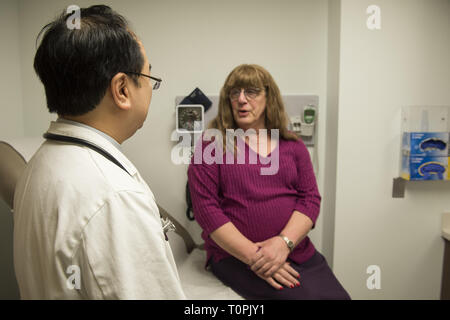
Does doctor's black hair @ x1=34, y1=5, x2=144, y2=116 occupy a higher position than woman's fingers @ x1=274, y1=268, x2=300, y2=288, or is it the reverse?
doctor's black hair @ x1=34, y1=5, x2=144, y2=116

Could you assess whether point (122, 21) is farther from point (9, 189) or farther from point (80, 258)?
point (9, 189)

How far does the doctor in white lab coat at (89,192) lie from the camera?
480 mm

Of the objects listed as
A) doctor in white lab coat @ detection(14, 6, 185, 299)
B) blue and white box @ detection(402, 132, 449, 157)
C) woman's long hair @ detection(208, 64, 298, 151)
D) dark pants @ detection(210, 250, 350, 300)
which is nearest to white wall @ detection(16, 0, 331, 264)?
woman's long hair @ detection(208, 64, 298, 151)

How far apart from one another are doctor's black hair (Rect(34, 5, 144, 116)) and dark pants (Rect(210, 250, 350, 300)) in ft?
2.87

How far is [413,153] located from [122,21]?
4.78ft

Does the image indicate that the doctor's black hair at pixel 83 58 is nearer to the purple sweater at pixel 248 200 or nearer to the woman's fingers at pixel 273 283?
the purple sweater at pixel 248 200

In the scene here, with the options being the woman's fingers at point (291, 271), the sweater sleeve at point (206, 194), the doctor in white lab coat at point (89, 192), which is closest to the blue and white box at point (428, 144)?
the woman's fingers at point (291, 271)

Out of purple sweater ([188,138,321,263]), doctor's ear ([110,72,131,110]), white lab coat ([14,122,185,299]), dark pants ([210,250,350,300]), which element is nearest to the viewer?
white lab coat ([14,122,185,299])

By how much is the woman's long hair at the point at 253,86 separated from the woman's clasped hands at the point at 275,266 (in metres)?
0.48

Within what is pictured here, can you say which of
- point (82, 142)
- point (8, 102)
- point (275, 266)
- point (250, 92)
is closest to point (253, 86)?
point (250, 92)

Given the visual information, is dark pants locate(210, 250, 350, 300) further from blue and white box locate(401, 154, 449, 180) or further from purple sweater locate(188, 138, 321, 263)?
blue and white box locate(401, 154, 449, 180)

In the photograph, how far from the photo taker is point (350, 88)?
4.81 feet

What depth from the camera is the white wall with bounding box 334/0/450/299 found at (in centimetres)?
144

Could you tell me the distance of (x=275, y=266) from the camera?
1.10 meters
